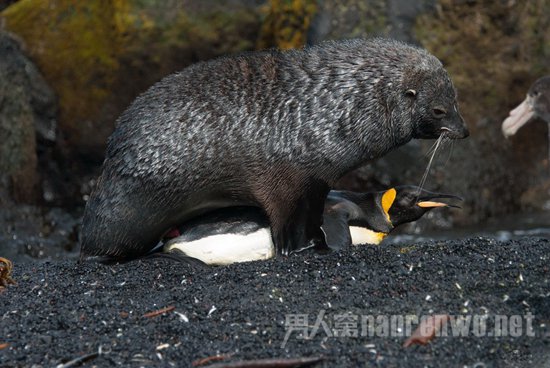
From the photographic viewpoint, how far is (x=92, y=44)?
43.9ft

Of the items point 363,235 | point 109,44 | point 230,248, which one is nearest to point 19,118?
point 109,44

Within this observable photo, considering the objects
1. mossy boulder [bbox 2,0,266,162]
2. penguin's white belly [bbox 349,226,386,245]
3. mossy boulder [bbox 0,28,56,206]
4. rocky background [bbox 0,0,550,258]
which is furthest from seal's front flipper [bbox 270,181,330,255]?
mossy boulder [bbox 0,28,56,206]

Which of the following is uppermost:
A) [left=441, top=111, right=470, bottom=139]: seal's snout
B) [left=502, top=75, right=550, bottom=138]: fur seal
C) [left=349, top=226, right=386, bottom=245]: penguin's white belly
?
[left=441, top=111, right=470, bottom=139]: seal's snout

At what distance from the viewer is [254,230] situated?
25.2 ft

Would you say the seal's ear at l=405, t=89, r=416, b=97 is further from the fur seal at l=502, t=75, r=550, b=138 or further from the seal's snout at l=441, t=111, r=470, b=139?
the fur seal at l=502, t=75, r=550, b=138

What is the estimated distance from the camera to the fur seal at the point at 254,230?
299 inches

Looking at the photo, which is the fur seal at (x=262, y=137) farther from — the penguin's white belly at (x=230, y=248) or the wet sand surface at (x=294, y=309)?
the wet sand surface at (x=294, y=309)

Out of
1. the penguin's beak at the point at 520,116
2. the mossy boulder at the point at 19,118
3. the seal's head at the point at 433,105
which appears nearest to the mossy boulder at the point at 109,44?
the mossy boulder at the point at 19,118

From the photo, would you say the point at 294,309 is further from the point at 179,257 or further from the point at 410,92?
the point at 410,92

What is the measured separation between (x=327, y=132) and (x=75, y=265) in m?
2.27

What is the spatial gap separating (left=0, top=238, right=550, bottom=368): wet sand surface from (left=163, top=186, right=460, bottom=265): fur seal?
0.30 meters

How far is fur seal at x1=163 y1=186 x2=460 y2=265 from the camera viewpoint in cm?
759

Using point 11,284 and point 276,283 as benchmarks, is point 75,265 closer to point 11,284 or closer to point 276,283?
point 11,284

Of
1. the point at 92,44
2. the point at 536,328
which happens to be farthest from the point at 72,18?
the point at 536,328
